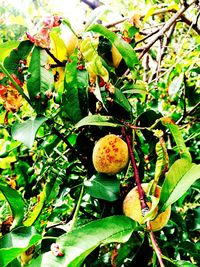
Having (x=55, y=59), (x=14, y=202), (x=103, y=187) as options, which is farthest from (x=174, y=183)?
(x=55, y=59)

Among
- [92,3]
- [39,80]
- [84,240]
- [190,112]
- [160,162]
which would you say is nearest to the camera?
[84,240]

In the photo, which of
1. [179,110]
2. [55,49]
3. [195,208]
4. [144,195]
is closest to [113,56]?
[55,49]

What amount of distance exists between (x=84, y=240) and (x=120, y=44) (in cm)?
40

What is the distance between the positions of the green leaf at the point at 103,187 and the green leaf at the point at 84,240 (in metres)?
0.14

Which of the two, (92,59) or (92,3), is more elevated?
(92,59)

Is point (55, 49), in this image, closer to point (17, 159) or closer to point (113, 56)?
point (113, 56)

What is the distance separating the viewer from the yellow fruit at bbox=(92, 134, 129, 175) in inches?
27.8

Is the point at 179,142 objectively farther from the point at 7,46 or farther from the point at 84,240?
the point at 7,46

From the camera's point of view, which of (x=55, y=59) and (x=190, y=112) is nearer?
(x=55, y=59)

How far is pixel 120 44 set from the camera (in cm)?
70

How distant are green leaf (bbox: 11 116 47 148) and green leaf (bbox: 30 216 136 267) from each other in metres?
0.19

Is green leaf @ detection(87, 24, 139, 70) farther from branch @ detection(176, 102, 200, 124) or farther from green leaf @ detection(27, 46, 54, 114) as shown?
branch @ detection(176, 102, 200, 124)

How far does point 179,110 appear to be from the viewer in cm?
147

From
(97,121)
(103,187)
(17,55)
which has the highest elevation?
(17,55)
